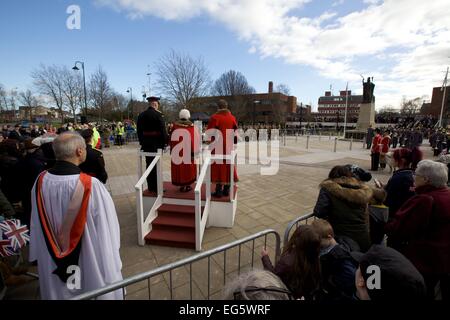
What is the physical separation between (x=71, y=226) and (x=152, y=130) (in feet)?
9.27

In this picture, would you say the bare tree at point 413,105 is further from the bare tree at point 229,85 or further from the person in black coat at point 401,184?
the person in black coat at point 401,184

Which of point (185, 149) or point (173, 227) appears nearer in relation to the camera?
point (173, 227)

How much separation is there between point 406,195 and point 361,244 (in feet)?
3.27

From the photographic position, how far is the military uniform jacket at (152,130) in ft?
13.8

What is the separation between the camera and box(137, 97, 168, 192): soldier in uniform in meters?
4.21

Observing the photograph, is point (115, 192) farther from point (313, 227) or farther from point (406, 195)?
point (406, 195)

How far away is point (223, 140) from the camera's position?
4.24 meters

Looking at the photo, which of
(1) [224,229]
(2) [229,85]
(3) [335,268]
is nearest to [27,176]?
(1) [224,229]

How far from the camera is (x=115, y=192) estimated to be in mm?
6266

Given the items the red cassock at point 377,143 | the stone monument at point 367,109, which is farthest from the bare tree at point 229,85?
the red cassock at point 377,143

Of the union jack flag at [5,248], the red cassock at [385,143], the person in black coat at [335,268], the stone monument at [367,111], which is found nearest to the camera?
the person in black coat at [335,268]

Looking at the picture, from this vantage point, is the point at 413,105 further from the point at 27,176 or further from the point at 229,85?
the point at 27,176

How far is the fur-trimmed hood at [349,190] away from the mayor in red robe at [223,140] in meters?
2.23

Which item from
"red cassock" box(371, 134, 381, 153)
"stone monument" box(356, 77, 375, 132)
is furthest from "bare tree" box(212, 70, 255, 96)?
"red cassock" box(371, 134, 381, 153)
